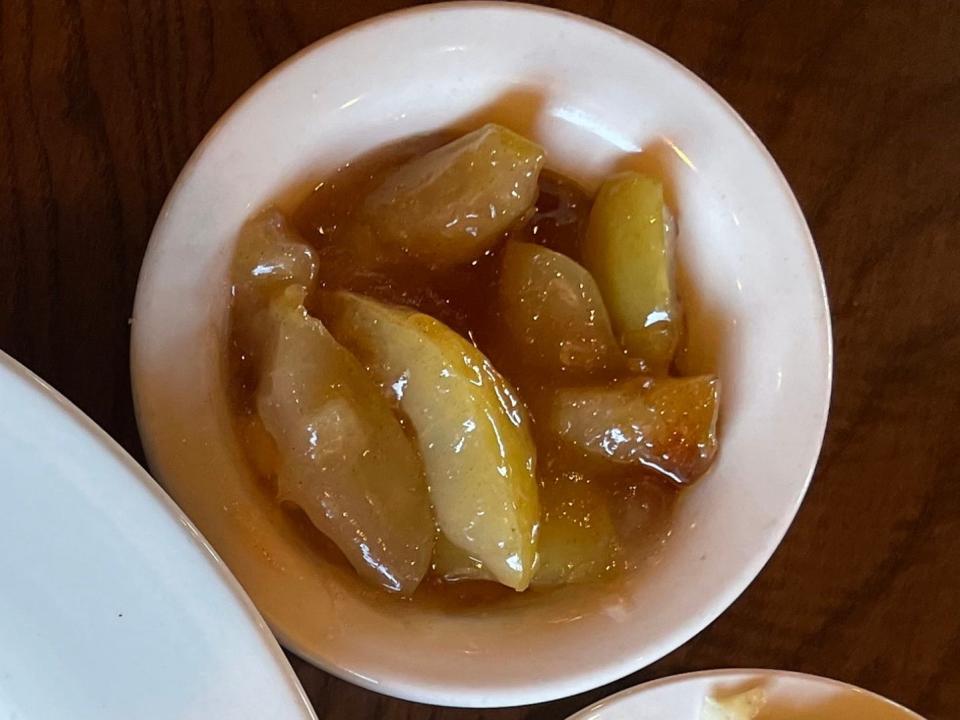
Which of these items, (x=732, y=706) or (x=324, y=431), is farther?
(x=732, y=706)

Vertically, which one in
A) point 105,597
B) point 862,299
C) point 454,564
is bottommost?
point 454,564

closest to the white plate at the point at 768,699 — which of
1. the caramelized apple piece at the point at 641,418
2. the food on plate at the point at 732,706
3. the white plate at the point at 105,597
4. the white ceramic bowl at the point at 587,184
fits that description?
the food on plate at the point at 732,706

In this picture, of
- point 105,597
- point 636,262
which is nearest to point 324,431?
point 105,597

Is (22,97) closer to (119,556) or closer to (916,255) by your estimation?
(119,556)

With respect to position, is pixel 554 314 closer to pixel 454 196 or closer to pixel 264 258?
pixel 454 196

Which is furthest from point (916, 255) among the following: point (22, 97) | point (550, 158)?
point (22, 97)

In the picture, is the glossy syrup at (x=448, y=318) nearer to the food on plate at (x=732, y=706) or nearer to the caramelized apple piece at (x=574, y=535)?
the caramelized apple piece at (x=574, y=535)
